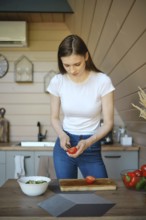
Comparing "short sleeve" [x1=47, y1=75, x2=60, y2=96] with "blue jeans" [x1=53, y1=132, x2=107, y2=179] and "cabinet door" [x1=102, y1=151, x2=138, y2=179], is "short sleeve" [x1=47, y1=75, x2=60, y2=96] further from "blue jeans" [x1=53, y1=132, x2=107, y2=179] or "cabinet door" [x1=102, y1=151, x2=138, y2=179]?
"cabinet door" [x1=102, y1=151, x2=138, y2=179]

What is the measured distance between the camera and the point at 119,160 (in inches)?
113

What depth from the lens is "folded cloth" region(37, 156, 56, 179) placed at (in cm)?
290

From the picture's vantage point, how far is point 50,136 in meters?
3.51

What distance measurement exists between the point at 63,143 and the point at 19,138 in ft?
6.61

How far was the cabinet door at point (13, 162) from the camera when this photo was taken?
295 centimetres

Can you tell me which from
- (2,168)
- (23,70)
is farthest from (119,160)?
(23,70)

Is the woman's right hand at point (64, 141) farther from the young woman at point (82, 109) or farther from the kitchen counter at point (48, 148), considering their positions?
the kitchen counter at point (48, 148)

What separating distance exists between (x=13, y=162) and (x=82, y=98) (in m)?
1.60

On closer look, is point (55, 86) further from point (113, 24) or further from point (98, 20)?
point (98, 20)

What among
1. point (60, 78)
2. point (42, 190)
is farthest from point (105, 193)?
point (60, 78)

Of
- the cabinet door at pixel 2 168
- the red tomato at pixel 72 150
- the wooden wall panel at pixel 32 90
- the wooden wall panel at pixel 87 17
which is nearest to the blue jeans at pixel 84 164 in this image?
the red tomato at pixel 72 150

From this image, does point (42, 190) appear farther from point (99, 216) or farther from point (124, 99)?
point (124, 99)

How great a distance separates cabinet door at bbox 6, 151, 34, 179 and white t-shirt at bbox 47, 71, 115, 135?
1.36 metres

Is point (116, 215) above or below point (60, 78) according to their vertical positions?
below
